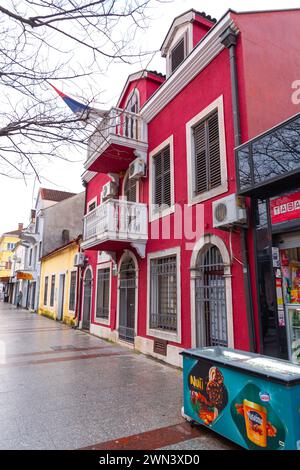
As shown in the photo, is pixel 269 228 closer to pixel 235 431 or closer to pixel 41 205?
pixel 235 431

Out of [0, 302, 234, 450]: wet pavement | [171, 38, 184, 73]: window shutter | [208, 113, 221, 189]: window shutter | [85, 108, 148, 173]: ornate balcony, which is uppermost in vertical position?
[171, 38, 184, 73]: window shutter

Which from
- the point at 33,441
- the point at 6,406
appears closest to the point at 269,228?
the point at 33,441

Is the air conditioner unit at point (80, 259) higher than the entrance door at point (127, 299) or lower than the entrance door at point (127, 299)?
higher

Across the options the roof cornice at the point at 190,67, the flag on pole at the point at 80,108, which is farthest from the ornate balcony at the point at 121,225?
the flag on pole at the point at 80,108

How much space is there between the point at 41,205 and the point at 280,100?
2355cm

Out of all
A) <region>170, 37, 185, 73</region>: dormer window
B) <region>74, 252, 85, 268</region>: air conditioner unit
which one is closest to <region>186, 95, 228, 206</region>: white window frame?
<region>170, 37, 185, 73</region>: dormer window

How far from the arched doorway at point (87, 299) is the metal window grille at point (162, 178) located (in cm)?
617

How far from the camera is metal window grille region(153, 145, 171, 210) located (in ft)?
27.0

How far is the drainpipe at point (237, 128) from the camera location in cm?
499

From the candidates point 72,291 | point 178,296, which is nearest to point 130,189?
point 178,296

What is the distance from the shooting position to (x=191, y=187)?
7004 mm

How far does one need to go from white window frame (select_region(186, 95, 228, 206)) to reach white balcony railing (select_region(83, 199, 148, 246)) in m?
1.99

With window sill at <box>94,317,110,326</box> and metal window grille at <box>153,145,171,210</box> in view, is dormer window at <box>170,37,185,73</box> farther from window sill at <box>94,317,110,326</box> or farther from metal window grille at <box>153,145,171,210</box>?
window sill at <box>94,317,110,326</box>

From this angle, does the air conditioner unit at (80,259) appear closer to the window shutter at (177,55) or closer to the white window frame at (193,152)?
the white window frame at (193,152)
